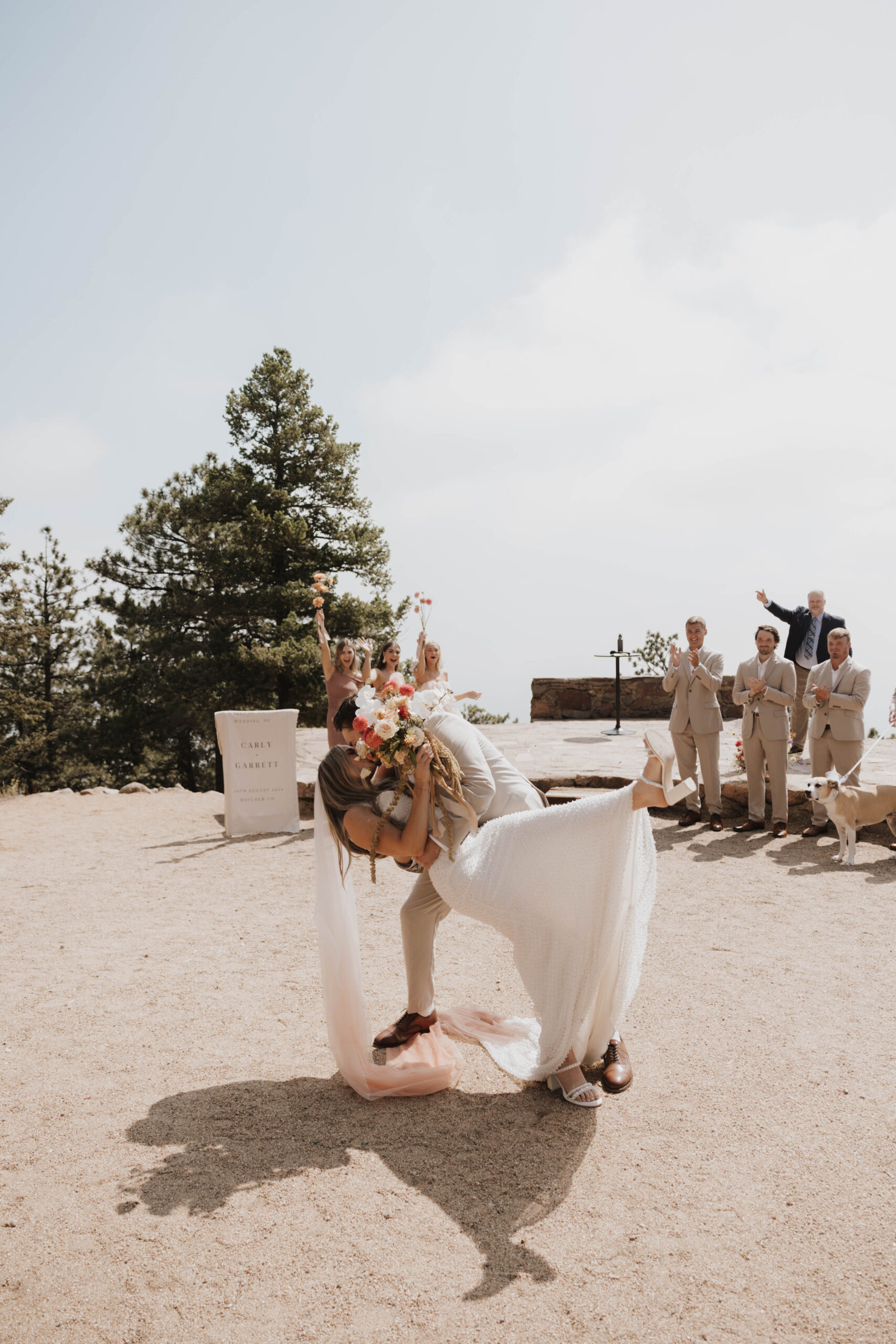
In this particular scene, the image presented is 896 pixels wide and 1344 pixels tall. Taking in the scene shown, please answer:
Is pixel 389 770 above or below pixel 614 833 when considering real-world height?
above

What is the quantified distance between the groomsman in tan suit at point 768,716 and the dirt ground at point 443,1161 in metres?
2.87

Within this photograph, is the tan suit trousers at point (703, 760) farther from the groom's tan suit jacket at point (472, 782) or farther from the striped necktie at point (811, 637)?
the groom's tan suit jacket at point (472, 782)

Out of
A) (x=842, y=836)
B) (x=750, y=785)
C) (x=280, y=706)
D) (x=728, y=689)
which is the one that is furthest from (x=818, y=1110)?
(x=280, y=706)

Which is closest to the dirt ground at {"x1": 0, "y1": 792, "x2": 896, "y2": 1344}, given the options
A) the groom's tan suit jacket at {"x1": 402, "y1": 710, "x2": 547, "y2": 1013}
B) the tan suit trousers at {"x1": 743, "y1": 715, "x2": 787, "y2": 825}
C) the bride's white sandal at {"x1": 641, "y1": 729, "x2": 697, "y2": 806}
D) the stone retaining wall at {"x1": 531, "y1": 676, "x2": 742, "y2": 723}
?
the groom's tan suit jacket at {"x1": 402, "y1": 710, "x2": 547, "y2": 1013}

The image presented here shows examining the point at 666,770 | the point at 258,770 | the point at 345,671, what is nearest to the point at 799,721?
the point at 345,671

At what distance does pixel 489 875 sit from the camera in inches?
135

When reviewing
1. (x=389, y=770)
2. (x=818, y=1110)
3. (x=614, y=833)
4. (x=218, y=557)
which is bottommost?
(x=818, y=1110)

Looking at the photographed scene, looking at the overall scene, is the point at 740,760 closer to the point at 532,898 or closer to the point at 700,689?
the point at 700,689

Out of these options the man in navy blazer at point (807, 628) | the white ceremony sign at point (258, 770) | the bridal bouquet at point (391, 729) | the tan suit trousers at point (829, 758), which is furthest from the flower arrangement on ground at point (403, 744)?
the man in navy blazer at point (807, 628)

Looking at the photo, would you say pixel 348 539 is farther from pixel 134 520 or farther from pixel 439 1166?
pixel 439 1166

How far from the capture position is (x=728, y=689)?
16688mm

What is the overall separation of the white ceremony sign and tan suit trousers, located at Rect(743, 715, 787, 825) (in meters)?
4.89

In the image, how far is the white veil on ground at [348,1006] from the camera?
3652mm

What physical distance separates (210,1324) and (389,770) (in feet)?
6.26
